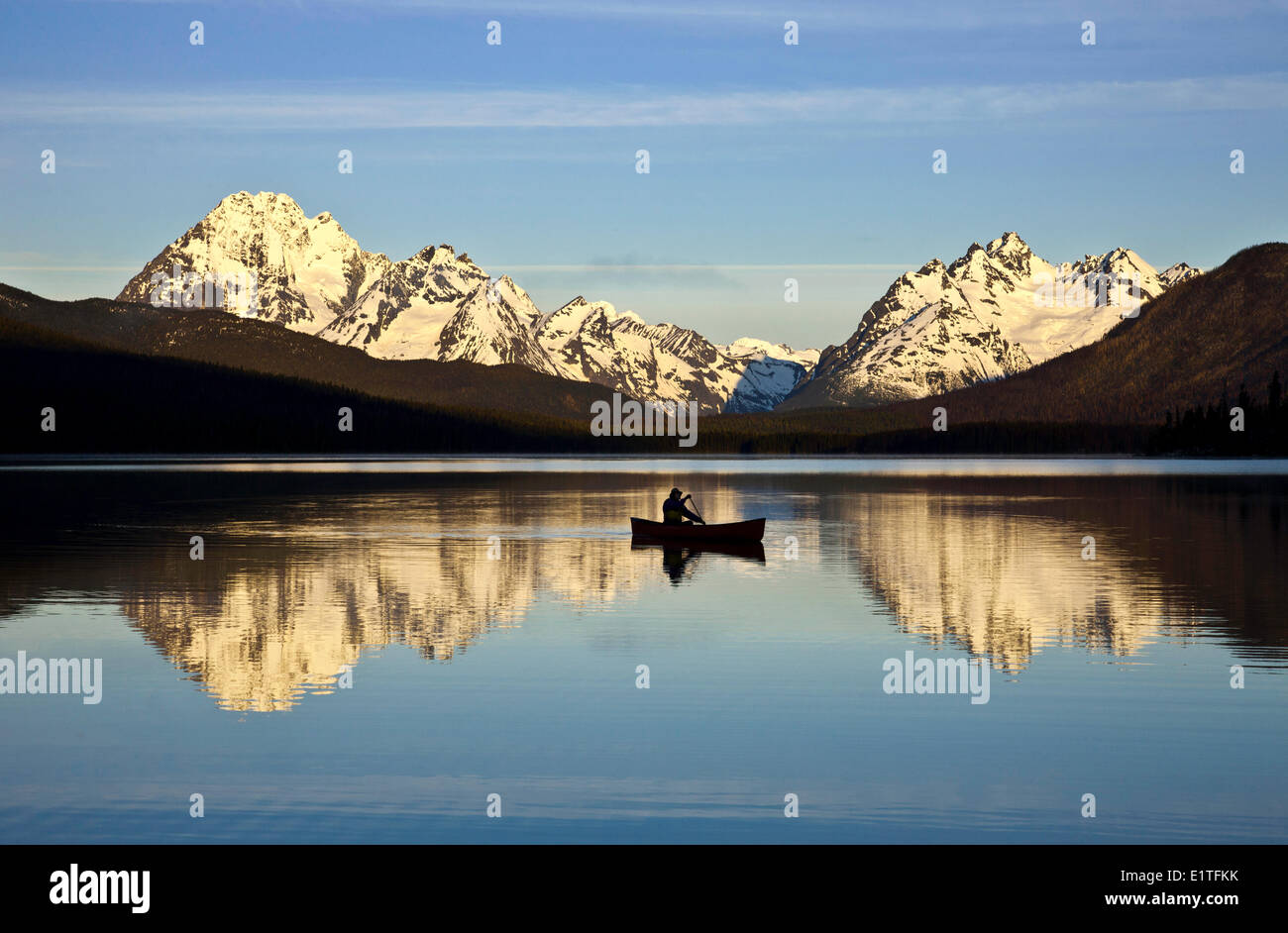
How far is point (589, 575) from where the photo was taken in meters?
52.3

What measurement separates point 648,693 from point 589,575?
23684 mm

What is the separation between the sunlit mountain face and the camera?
3506 cm

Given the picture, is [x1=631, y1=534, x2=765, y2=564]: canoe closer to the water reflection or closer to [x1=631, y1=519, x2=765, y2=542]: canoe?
[x1=631, y1=519, x2=765, y2=542]: canoe

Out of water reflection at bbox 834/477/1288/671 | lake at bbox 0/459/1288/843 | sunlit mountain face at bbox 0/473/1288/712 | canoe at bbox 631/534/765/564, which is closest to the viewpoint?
lake at bbox 0/459/1288/843

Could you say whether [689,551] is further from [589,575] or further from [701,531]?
[589,575]

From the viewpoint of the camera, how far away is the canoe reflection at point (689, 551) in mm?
58312

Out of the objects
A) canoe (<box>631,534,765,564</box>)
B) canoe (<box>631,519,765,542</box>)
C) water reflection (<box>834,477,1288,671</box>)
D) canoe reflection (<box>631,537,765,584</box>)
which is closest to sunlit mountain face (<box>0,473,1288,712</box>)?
water reflection (<box>834,477,1288,671</box>)

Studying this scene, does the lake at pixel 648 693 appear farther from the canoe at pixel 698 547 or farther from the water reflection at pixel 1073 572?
the canoe at pixel 698 547

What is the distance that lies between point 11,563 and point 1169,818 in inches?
1857

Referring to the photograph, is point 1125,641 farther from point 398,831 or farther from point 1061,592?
point 398,831

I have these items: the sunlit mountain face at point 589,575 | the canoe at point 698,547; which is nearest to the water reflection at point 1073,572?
the sunlit mountain face at point 589,575

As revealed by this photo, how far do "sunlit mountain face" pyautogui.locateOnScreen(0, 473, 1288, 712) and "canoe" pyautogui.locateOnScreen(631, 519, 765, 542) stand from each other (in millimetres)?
1148

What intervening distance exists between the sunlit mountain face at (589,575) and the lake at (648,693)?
25cm
